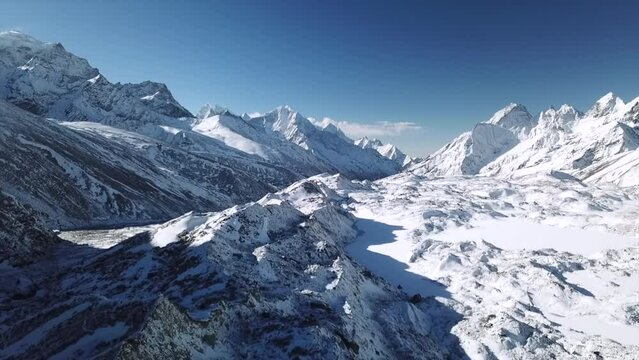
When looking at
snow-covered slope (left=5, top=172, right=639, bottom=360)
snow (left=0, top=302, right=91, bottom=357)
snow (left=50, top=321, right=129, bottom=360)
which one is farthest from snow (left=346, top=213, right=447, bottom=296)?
snow (left=50, top=321, right=129, bottom=360)

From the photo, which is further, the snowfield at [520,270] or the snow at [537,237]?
the snow at [537,237]

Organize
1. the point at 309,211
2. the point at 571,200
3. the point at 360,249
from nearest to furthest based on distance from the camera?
the point at 360,249, the point at 309,211, the point at 571,200

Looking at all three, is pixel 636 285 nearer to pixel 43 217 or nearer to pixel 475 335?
pixel 475 335

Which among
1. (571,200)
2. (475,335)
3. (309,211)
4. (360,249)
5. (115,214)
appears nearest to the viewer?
(475,335)

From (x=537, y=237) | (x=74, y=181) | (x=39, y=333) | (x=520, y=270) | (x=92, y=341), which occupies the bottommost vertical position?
(x=74, y=181)

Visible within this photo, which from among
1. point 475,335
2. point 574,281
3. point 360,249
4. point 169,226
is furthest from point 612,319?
point 169,226

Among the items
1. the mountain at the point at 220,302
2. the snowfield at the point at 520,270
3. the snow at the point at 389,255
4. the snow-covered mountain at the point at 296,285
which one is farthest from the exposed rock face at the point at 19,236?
the snowfield at the point at 520,270

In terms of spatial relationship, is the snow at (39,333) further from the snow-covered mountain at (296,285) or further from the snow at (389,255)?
the snow at (389,255)

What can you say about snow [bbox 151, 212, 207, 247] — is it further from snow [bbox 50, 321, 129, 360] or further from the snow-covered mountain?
snow [bbox 50, 321, 129, 360]

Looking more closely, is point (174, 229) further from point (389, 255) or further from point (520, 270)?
point (520, 270)

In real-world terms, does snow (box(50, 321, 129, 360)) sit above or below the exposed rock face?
above

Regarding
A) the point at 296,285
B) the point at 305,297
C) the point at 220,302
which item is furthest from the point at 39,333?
the point at 296,285
